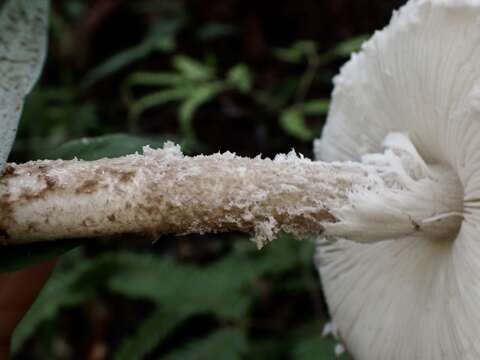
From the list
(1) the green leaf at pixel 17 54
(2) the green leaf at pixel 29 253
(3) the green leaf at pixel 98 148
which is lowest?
(2) the green leaf at pixel 29 253

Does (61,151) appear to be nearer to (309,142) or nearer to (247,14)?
(309,142)

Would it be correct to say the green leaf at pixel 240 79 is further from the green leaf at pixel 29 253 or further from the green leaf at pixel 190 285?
the green leaf at pixel 29 253

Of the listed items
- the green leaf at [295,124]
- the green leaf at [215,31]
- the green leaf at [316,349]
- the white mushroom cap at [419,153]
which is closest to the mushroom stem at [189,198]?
the white mushroom cap at [419,153]

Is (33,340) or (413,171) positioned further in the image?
(33,340)

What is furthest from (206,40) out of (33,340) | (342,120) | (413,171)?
(413,171)

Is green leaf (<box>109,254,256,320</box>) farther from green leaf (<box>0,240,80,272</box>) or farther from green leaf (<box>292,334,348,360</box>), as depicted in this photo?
green leaf (<box>0,240,80,272</box>)

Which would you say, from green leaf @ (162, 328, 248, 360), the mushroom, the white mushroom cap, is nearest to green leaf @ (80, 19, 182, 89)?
green leaf @ (162, 328, 248, 360)
